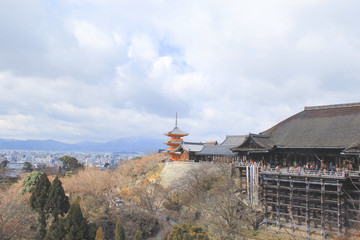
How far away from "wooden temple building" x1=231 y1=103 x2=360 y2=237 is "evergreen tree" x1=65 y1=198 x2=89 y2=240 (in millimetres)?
15721

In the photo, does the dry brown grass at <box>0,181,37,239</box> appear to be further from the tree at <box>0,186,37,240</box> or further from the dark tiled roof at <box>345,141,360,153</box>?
the dark tiled roof at <box>345,141,360,153</box>

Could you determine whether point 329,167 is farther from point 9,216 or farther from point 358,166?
point 9,216

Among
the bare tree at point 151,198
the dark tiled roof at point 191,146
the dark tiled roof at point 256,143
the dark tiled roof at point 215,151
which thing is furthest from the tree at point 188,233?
the dark tiled roof at point 191,146

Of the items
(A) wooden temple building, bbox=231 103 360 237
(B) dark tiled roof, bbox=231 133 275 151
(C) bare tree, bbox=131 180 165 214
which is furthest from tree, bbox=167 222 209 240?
(B) dark tiled roof, bbox=231 133 275 151

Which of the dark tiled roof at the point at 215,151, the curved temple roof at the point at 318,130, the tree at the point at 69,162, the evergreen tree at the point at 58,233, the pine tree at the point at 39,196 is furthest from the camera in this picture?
the tree at the point at 69,162

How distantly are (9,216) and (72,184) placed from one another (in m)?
14.7

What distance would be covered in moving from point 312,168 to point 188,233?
14.4 meters

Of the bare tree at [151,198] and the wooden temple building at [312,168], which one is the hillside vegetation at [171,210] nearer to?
the bare tree at [151,198]

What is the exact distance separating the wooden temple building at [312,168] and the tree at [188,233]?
267 inches

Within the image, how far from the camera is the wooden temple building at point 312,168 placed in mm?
22453

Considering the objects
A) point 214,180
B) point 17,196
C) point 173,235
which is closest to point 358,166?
point 214,180

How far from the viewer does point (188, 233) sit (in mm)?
19422

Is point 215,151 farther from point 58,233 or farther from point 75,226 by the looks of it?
point 58,233

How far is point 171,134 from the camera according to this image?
183 ft
